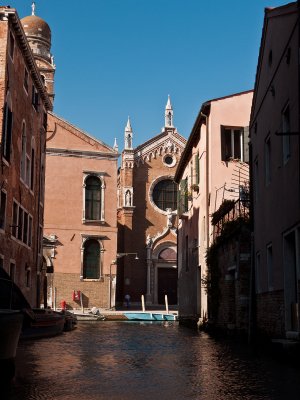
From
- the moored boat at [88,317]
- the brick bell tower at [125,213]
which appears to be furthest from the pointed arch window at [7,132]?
the brick bell tower at [125,213]

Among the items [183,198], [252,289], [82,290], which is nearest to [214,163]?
[252,289]

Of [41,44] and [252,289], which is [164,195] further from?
[252,289]

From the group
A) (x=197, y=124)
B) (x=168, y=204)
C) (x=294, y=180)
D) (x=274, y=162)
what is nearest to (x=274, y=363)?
(x=294, y=180)

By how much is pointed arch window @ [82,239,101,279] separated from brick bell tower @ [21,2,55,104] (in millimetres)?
14838

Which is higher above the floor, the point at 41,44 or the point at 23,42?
the point at 41,44

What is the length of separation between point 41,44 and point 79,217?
1919 cm

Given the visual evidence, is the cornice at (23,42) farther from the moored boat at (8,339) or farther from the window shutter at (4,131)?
the moored boat at (8,339)

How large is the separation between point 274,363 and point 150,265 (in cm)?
3593

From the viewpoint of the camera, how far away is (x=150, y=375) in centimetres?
902

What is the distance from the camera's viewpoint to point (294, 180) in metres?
11.5

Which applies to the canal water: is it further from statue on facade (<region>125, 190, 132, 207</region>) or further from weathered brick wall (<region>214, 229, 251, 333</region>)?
statue on facade (<region>125, 190, 132, 207</region>)

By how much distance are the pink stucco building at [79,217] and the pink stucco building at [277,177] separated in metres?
26.6

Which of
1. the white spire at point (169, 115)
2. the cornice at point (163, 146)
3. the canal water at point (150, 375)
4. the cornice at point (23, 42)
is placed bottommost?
the canal water at point (150, 375)

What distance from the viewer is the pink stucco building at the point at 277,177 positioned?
460 inches
